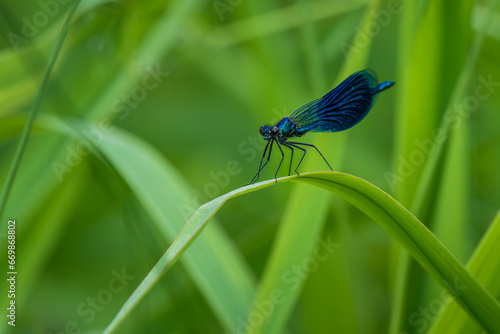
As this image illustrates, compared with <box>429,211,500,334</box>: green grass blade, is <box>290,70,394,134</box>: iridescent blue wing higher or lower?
higher

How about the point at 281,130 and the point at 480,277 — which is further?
the point at 281,130

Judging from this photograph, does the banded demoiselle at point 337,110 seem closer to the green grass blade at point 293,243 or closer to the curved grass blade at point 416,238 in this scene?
the green grass blade at point 293,243

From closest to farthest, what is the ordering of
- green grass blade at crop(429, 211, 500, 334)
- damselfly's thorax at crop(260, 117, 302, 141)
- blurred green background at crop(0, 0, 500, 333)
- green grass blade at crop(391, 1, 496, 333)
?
green grass blade at crop(429, 211, 500, 334) < green grass blade at crop(391, 1, 496, 333) < blurred green background at crop(0, 0, 500, 333) < damselfly's thorax at crop(260, 117, 302, 141)

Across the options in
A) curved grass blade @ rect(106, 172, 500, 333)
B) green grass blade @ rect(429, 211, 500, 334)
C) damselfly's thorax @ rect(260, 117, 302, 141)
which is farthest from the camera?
damselfly's thorax @ rect(260, 117, 302, 141)

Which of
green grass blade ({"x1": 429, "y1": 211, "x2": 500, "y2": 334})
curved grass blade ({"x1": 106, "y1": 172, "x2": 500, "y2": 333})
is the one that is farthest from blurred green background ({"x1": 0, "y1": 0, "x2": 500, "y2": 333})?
curved grass blade ({"x1": 106, "y1": 172, "x2": 500, "y2": 333})

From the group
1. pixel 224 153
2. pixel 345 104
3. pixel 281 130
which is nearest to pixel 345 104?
pixel 345 104

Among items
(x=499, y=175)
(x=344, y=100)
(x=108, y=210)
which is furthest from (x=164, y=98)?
(x=499, y=175)

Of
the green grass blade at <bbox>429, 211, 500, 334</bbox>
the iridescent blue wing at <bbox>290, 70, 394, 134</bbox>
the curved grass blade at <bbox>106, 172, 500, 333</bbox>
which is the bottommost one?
the green grass blade at <bbox>429, 211, 500, 334</bbox>

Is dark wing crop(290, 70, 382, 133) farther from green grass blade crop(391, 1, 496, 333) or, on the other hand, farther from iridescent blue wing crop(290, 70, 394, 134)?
green grass blade crop(391, 1, 496, 333)

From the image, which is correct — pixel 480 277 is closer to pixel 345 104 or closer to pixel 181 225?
pixel 345 104

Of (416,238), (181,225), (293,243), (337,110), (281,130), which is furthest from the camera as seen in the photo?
(281,130)
